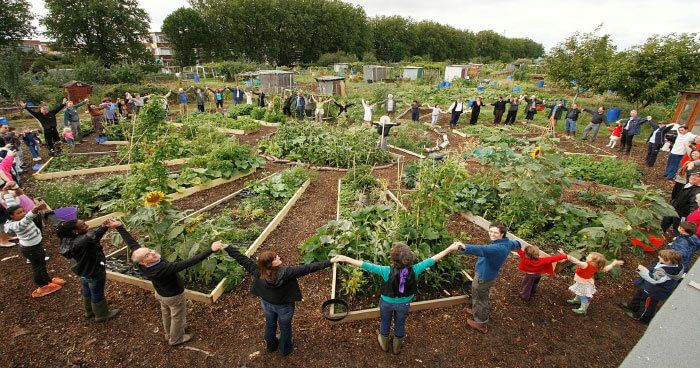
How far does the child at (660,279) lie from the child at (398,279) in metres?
2.74

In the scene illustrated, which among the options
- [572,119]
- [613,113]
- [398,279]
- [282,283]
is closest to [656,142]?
[572,119]

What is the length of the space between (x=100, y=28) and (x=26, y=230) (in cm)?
4799

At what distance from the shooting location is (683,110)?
13000 mm

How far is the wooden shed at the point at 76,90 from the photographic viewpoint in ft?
64.5

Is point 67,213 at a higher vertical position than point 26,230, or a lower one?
lower

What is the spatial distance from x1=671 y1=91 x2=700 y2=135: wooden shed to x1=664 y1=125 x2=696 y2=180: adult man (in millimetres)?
5866

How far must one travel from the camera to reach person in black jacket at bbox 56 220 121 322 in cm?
379

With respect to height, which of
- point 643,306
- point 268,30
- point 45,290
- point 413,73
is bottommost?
point 45,290

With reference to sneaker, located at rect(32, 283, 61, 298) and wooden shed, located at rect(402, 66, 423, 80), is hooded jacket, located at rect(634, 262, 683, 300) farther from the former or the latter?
wooden shed, located at rect(402, 66, 423, 80)

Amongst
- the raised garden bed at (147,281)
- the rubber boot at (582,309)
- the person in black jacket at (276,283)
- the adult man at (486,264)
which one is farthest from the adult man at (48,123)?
the rubber boot at (582,309)

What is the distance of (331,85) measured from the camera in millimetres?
22297

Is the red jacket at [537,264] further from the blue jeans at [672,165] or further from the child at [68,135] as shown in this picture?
the child at [68,135]

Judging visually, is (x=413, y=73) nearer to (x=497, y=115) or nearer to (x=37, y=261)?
(x=497, y=115)

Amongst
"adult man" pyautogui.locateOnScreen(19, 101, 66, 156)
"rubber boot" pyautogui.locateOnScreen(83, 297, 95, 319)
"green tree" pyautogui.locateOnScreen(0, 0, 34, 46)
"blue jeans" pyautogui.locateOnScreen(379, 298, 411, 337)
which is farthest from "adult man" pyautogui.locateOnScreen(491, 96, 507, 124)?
"green tree" pyautogui.locateOnScreen(0, 0, 34, 46)
